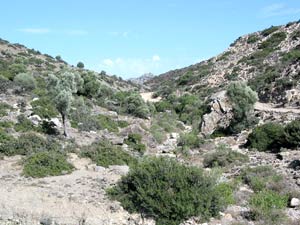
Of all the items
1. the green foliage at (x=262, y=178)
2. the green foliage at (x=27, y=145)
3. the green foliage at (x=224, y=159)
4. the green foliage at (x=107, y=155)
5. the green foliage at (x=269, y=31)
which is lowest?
the green foliage at (x=262, y=178)

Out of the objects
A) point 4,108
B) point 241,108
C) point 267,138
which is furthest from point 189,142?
point 4,108

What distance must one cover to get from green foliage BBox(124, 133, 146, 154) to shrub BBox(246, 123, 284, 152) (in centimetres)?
550

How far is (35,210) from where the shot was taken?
13.9m

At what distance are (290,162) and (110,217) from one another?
910 cm

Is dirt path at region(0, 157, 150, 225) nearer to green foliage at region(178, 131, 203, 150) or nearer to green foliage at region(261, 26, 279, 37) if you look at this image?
green foliage at region(178, 131, 203, 150)

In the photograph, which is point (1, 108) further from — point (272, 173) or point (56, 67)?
point (56, 67)

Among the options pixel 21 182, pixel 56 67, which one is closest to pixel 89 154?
pixel 21 182

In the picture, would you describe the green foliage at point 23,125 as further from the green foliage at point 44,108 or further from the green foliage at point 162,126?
the green foliage at point 162,126

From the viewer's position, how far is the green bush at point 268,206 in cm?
1376

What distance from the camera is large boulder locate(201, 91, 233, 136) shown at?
105ft

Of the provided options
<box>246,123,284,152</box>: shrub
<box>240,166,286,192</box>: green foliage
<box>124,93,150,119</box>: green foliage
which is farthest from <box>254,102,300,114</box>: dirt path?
<box>240,166,286,192</box>: green foliage

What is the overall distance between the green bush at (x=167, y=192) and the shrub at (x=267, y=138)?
9.23m

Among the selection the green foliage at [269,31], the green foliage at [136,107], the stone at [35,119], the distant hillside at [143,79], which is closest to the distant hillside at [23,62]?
the green foliage at [136,107]

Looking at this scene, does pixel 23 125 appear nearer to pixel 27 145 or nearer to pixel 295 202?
pixel 27 145
